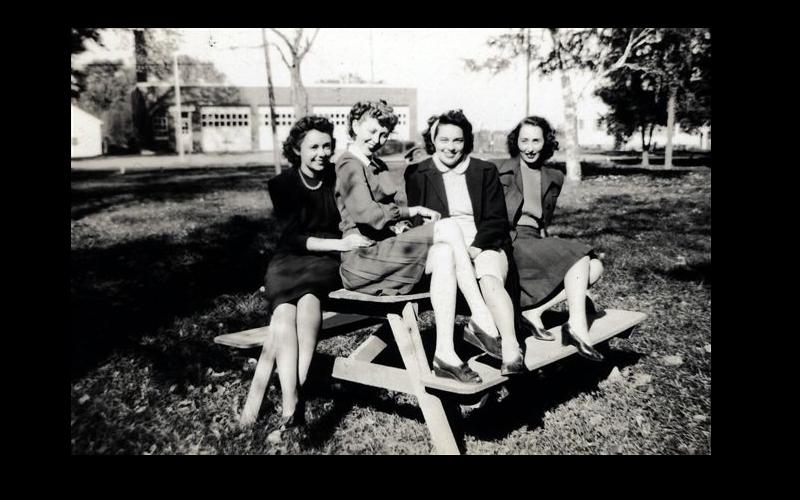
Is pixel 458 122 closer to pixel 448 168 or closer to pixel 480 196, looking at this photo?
pixel 448 168

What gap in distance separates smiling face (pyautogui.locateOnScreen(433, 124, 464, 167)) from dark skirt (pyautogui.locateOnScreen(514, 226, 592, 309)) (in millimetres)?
776

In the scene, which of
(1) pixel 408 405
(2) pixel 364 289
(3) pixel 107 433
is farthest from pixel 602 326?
(3) pixel 107 433

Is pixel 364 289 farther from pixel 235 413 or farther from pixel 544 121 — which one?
pixel 544 121

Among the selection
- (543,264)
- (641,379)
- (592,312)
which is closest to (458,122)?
(543,264)

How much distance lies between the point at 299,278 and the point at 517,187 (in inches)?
68.9

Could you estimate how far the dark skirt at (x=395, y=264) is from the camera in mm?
3561

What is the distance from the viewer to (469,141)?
402 cm

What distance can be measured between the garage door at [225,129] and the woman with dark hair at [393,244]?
141 feet

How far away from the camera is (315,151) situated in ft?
12.7

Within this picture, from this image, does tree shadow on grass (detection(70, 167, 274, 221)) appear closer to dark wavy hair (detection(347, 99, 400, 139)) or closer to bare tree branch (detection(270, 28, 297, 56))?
bare tree branch (detection(270, 28, 297, 56))

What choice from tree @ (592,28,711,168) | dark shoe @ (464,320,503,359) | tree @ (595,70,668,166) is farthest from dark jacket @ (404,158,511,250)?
tree @ (595,70,668,166)

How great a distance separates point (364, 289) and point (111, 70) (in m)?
48.7

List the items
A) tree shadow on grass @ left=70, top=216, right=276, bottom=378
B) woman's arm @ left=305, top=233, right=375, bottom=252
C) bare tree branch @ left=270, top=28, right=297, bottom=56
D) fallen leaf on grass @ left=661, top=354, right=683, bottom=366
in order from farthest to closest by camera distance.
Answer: bare tree branch @ left=270, top=28, right=297, bottom=56 → tree shadow on grass @ left=70, top=216, right=276, bottom=378 → fallen leaf on grass @ left=661, top=354, right=683, bottom=366 → woman's arm @ left=305, top=233, right=375, bottom=252

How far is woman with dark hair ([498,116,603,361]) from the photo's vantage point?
398 cm
